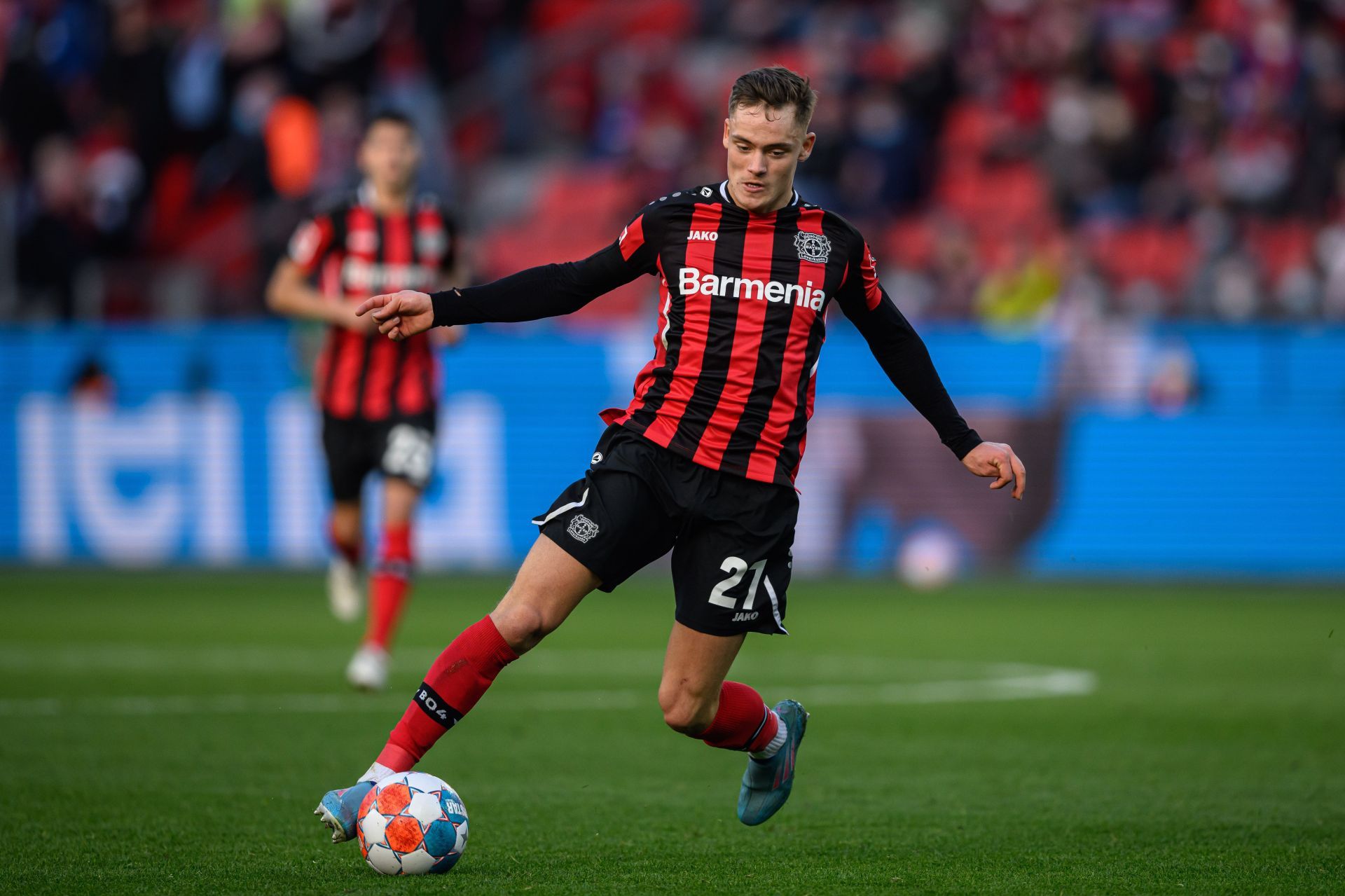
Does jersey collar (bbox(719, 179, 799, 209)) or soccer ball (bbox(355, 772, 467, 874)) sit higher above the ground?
jersey collar (bbox(719, 179, 799, 209))

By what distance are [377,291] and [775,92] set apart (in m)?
4.57

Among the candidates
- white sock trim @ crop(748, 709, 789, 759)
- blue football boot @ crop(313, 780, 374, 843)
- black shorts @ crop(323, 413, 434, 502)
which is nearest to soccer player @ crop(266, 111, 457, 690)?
black shorts @ crop(323, 413, 434, 502)

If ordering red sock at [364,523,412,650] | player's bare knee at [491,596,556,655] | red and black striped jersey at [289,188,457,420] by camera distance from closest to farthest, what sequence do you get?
1. player's bare knee at [491,596,556,655]
2. red sock at [364,523,412,650]
3. red and black striped jersey at [289,188,457,420]

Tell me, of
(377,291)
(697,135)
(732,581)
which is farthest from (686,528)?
(697,135)

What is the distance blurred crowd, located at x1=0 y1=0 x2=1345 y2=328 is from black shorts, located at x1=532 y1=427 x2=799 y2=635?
38.9ft

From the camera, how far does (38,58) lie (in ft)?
65.7

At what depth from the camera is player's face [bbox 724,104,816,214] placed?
206 inches

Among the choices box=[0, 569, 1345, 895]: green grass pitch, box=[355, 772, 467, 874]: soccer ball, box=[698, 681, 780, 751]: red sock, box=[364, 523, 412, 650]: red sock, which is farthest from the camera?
box=[364, 523, 412, 650]: red sock

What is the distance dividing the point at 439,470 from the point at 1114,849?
425 inches

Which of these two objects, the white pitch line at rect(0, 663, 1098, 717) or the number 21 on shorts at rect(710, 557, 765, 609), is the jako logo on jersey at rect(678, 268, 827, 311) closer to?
the number 21 on shorts at rect(710, 557, 765, 609)

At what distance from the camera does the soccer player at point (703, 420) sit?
5.21m

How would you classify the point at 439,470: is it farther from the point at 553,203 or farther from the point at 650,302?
the point at 553,203

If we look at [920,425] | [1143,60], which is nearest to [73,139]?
[920,425]

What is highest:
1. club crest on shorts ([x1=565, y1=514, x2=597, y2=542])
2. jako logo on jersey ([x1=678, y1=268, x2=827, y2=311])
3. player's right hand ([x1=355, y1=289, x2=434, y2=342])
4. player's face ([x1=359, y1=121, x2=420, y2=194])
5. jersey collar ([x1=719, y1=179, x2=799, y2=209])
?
player's face ([x1=359, y1=121, x2=420, y2=194])
